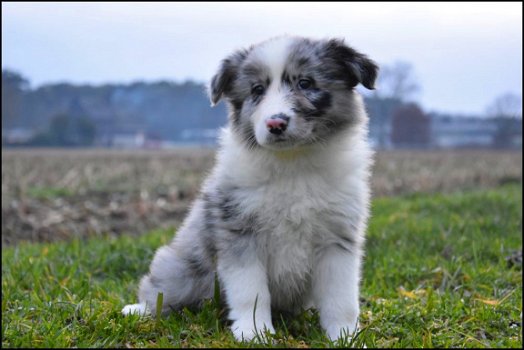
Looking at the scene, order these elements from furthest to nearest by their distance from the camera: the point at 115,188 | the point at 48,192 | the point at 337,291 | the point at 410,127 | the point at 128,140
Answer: the point at 128,140 → the point at 410,127 → the point at 115,188 → the point at 48,192 → the point at 337,291

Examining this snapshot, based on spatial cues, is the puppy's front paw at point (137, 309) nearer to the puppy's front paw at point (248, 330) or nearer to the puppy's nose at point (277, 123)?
the puppy's front paw at point (248, 330)

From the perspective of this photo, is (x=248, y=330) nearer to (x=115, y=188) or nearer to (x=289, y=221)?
(x=289, y=221)

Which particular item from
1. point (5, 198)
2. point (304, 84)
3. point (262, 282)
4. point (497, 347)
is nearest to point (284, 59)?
point (304, 84)

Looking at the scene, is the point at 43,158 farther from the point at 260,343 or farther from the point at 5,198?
the point at 260,343

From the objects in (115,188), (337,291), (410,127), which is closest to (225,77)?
(337,291)

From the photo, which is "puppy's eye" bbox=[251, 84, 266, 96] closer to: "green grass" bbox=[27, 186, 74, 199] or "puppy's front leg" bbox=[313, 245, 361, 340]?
"puppy's front leg" bbox=[313, 245, 361, 340]

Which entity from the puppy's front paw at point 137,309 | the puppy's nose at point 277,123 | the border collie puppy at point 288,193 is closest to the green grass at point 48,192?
the puppy's front paw at point 137,309
